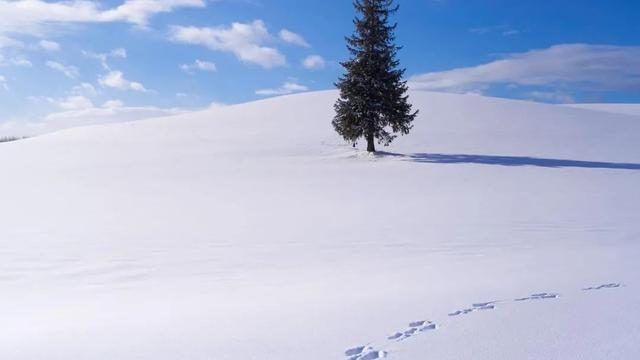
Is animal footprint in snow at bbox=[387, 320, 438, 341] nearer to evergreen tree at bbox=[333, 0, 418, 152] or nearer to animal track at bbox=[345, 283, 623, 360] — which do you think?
animal track at bbox=[345, 283, 623, 360]

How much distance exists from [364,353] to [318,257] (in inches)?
159

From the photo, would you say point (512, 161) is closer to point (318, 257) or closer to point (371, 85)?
point (371, 85)

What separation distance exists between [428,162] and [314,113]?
17377 millimetres

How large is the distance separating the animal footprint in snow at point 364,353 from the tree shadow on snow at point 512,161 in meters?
17.3

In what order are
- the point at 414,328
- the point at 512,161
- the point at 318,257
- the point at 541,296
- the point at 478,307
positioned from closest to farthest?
the point at 414,328, the point at 478,307, the point at 541,296, the point at 318,257, the point at 512,161

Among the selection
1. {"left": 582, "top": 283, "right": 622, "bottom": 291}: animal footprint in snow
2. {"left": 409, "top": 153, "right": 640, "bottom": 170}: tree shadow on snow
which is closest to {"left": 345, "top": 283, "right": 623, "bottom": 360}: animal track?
{"left": 582, "top": 283, "right": 622, "bottom": 291}: animal footprint in snow

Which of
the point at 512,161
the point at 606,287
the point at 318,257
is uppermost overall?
the point at 512,161

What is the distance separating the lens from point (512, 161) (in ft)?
67.9

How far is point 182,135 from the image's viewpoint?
29641 mm

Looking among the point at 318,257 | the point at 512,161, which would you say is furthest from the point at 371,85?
the point at 318,257

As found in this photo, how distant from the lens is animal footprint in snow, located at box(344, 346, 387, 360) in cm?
328

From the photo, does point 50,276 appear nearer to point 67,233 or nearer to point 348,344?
point 67,233

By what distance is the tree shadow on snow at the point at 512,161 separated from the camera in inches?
781

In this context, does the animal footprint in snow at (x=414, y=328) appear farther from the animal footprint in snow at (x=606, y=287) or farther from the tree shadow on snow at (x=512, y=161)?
the tree shadow on snow at (x=512, y=161)
